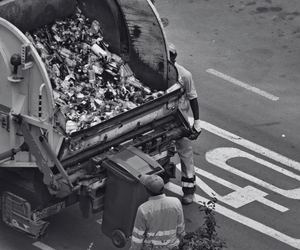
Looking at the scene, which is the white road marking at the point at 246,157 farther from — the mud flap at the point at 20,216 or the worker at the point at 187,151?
the mud flap at the point at 20,216

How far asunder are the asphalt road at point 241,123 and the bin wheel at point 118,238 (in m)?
0.44

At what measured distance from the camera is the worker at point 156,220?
7332 millimetres

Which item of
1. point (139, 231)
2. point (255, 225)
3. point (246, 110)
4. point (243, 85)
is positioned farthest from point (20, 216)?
point (243, 85)

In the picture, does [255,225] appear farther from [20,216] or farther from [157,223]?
[20,216]

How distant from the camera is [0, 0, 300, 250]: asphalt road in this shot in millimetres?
9188

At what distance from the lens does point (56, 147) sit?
809 cm

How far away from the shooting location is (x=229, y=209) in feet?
31.6

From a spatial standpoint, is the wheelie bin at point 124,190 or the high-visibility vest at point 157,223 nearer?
the high-visibility vest at point 157,223

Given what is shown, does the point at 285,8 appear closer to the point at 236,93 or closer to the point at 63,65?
the point at 236,93

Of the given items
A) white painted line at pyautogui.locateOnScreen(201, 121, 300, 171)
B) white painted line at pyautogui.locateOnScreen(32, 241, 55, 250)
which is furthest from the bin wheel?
white painted line at pyautogui.locateOnScreen(201, 121, 300, 171)

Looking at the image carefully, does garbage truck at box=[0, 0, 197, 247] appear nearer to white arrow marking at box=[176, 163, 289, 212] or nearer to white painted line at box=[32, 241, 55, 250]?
white painted line at box=[32, 241, 55, 250]

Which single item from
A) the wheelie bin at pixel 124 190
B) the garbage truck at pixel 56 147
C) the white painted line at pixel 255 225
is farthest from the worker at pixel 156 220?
the white painted line at pixel 255 225

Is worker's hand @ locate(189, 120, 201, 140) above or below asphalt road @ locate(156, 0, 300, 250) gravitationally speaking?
above

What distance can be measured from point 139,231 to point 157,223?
0.57ft
